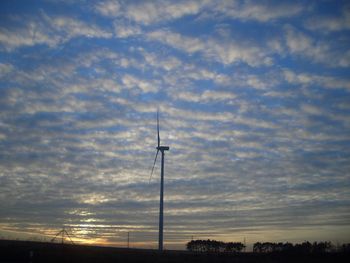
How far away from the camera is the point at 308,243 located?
11425 cm

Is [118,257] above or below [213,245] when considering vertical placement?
above

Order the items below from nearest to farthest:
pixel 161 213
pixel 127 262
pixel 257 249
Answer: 1. pixel 127 262
2. pixel 161 213
3. pixel 257 249

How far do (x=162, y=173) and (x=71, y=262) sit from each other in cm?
2261

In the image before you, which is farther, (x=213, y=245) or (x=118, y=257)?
(x=213, y=245)

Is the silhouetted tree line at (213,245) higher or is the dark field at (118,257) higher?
the dark field at (118,257)

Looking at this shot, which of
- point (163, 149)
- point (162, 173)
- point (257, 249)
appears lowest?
point (257, 249)

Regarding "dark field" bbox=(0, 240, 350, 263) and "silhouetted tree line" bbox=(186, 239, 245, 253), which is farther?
"silhouetted tree line" bbox=(186, 239, 245, 253)

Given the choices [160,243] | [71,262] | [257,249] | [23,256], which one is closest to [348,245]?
[160,243]

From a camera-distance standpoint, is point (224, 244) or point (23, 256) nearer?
point (23, 256)

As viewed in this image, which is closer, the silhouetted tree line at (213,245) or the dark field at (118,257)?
the dark field at (118,257)

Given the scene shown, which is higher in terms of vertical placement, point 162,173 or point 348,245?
point 162,173

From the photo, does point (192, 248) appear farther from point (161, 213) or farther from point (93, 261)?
point (93, 261)

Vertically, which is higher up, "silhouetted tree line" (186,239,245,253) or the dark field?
the dark field

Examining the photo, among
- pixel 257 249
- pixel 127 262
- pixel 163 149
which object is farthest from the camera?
pixel 257 249
